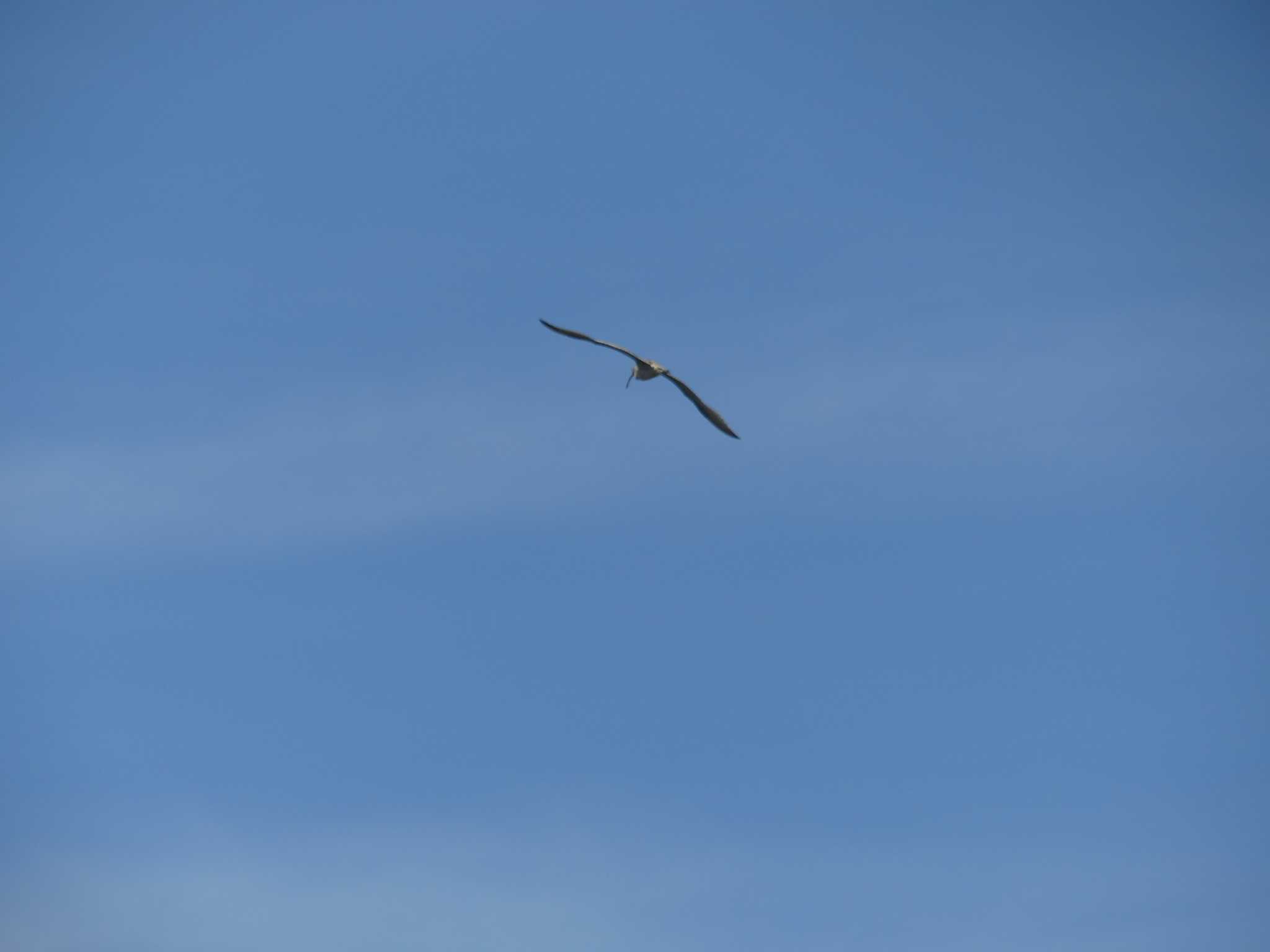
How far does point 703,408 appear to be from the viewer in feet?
182

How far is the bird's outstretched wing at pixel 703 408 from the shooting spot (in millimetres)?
55219

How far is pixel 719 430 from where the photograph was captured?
55625 millimetres

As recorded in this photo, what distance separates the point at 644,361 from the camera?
55281 millimetres

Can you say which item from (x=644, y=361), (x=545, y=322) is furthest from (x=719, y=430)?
(x=545, y=322)

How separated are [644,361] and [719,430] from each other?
3.53 m

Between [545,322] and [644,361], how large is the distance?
3.91 meters

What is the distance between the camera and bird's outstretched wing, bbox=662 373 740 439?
55219 millimetres

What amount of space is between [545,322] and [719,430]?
7206mm

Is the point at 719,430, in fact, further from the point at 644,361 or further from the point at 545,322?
the point at 545,322

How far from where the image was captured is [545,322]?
176ft
